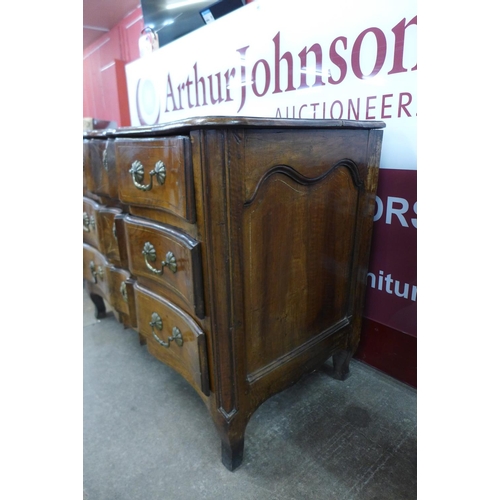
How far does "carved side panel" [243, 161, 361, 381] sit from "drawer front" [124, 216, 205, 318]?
11cm

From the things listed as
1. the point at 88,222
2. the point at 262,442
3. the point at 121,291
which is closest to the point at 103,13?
the point at 88,222

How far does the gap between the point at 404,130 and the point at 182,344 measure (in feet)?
2.84

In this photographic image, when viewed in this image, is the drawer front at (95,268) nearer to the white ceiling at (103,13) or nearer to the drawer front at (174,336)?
the drawer front at (174,336)

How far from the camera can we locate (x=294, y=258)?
902mm

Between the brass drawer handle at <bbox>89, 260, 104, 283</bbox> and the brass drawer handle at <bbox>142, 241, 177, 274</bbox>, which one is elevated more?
the brass drawer handle at <bbox>142, 241, 177, 274</bbox>

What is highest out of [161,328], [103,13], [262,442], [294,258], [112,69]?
[103,13]

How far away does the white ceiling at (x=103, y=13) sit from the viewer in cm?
260

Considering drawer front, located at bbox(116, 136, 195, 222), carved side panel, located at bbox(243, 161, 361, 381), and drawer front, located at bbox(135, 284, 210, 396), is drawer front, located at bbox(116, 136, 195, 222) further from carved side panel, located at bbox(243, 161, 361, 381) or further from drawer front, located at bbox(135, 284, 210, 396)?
drawer front, located at bbox(135, 284, 210, 396)

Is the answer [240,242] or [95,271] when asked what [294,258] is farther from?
Result: [95,271]

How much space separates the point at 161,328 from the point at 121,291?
270 millimetres

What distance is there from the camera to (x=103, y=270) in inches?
51.7

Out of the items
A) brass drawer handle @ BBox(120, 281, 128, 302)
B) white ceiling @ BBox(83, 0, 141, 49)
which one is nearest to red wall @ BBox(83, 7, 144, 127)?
white ceiling @ BBox(83, 0, 141, 49)

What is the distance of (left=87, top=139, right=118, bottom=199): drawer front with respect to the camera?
3.39ft
